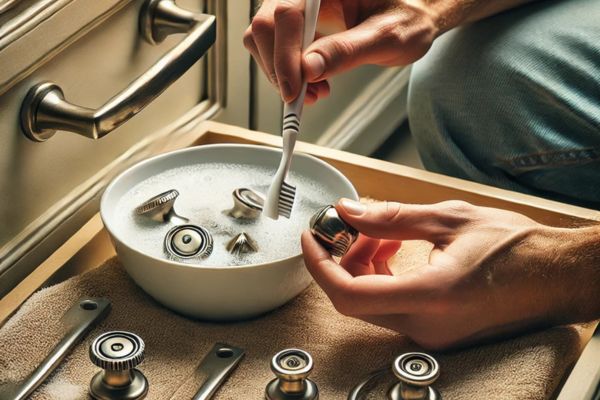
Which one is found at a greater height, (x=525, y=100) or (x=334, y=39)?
(x=334, y=39)

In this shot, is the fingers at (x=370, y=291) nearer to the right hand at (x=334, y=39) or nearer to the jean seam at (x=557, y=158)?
the right hand at (x=334, y=39)

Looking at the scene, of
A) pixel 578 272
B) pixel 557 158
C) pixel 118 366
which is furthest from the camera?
pixel 557 158

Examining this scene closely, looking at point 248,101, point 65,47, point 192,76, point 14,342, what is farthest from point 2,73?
point 248,101

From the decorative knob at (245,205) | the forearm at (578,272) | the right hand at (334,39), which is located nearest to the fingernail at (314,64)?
the right hand at (334,39)

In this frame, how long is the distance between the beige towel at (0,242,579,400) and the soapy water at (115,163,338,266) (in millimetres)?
46

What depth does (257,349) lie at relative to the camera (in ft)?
2.19

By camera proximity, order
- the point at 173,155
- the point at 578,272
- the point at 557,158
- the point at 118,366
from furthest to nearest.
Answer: the point at 557,158
the point at 173,155
the point at 578,272
the point at 118,366

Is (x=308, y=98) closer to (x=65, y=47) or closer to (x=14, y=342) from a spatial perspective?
(x=65, y=47)

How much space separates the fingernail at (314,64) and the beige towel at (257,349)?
18 centimetres

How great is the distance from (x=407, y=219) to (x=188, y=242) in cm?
17

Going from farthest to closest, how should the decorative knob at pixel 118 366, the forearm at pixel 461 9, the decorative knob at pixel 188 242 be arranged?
the forearm at pixel 461 9, the decorative knob at pixel 188 242, the decorative knob at pixel 118 366

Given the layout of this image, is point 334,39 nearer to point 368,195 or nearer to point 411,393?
point 368,195

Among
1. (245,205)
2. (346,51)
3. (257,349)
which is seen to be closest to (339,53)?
(346,51)

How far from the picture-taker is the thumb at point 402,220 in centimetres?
67
